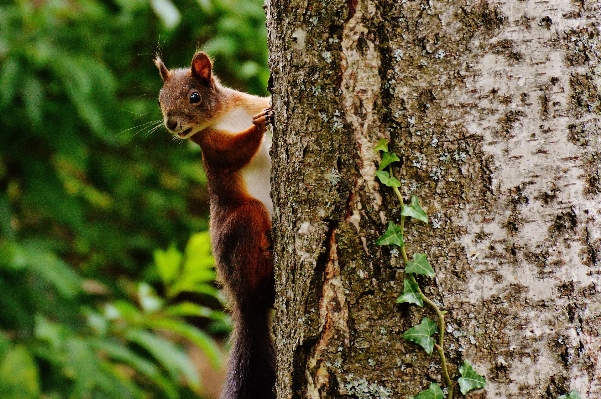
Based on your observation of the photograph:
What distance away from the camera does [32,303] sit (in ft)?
10.3

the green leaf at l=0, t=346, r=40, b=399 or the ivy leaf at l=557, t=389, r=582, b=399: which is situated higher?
the green leaf at l=0, t=346, r=40, b=399

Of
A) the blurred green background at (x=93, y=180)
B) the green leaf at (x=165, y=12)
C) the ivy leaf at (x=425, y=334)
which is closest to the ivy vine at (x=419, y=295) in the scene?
the ivy leaf at (x=425, y=334)

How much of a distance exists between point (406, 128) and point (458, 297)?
0.97 feet

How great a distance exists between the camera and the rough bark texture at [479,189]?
3.71ft

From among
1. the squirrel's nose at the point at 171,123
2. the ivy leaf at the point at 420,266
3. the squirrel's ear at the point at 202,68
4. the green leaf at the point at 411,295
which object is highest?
the squirrel's ear at the point at 202,68

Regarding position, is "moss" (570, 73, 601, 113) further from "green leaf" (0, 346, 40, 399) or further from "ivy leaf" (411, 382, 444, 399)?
"green leaf" (0, 346, 40, 399)

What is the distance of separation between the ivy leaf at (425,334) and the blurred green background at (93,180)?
1.68 metres

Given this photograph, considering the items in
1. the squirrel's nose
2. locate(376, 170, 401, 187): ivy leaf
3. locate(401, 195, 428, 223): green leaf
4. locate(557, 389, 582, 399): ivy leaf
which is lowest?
locate(557, 389, 582, 399): ivy leaf

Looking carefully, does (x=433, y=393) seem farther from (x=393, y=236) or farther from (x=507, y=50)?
(x=507, y=50)

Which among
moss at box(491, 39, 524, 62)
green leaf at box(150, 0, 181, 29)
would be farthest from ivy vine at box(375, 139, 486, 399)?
green leaf at box(150, 0, 181, 29)

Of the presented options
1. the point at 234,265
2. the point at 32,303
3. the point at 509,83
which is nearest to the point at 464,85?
the point at 509,83

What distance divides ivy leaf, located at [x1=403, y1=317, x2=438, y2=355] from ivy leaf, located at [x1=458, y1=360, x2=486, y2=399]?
6cm

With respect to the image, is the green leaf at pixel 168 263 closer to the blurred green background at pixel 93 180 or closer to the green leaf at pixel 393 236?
the blurred green background at pixel 93 180

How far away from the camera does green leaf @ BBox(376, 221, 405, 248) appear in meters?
1.15
